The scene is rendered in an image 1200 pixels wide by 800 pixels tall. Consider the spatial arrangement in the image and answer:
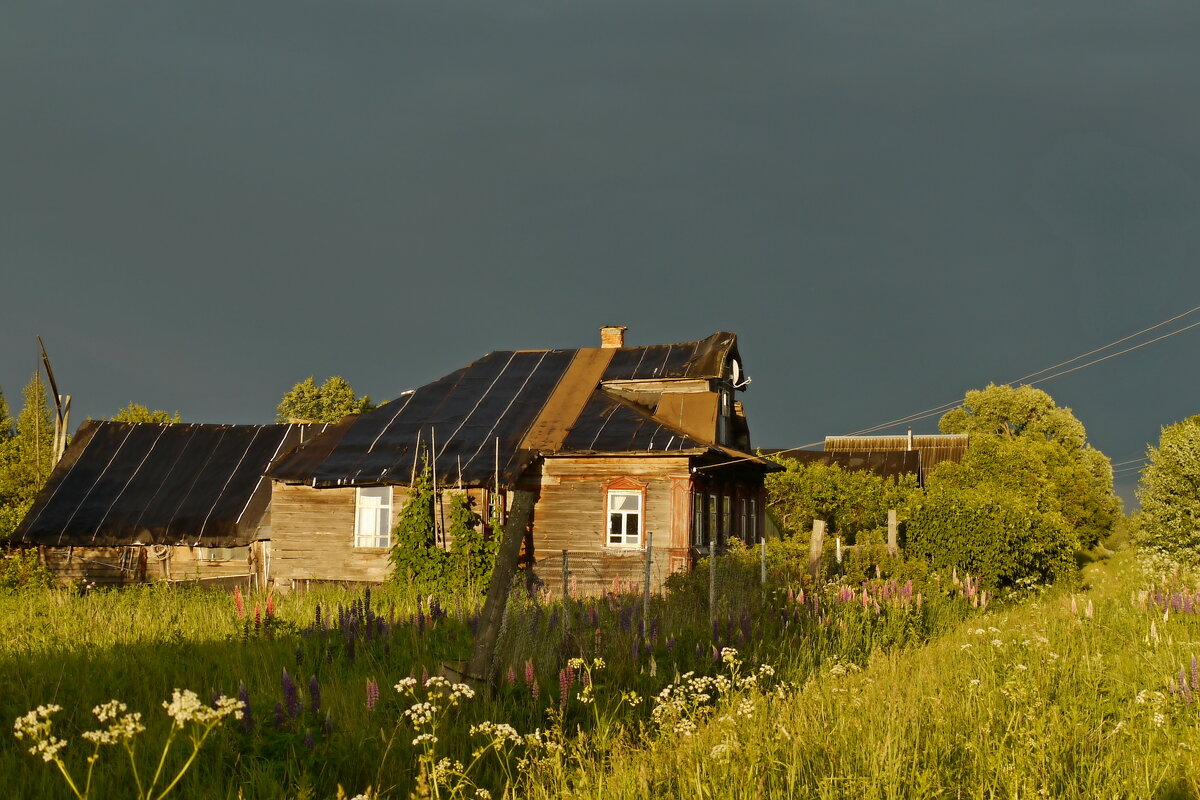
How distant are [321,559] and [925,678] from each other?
19519 mm

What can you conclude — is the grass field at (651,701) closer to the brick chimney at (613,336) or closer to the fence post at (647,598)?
the fence post at (647,598)

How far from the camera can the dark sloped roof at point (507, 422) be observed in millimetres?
23031

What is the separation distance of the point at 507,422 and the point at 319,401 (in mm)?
41812

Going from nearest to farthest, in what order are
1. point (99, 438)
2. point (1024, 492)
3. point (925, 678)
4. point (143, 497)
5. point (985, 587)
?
point (925, 678)
point (985, 587)
point (143, 497)
point (99, 438)
point (1024, 492)

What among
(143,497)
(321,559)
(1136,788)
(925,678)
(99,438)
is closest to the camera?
(1136,788)

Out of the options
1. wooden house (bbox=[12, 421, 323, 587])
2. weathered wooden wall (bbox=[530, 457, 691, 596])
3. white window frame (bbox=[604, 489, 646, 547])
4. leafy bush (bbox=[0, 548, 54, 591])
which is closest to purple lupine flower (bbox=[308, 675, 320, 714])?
weathered wooden wall (bbox=[530, 457, 691, 596])

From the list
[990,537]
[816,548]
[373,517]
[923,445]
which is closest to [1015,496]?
[990,537]

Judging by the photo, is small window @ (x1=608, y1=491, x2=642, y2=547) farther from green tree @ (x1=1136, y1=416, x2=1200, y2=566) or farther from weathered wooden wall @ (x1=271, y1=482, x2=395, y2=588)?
green tree @ (x1=1136, y1=416, x2=1200, y2=566)

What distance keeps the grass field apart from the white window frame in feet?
33.8

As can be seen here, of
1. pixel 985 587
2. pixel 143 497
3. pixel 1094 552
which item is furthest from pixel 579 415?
pixel 1094 552

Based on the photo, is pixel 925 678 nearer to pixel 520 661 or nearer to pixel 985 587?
pixel 520 661

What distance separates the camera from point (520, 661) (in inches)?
299

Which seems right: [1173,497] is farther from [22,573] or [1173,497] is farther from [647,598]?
[22,573]

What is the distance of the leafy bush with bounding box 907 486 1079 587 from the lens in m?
22.0
